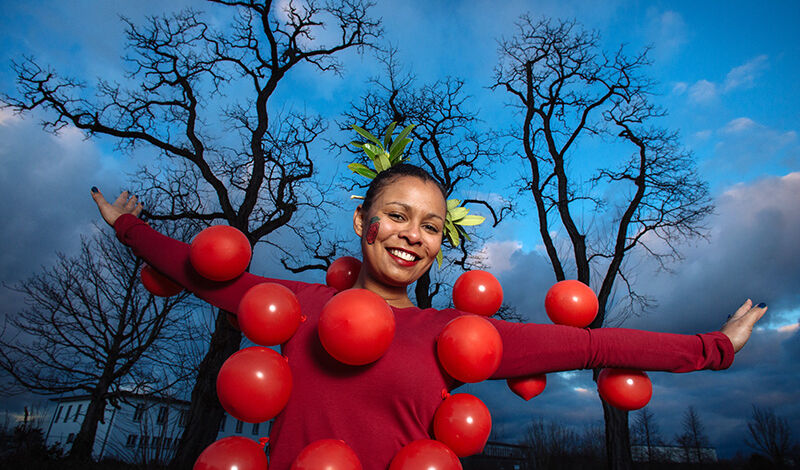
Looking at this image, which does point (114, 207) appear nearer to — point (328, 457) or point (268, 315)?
point (268, 315)

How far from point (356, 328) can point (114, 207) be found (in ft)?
5.28

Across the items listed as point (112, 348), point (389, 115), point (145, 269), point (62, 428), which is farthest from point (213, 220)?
point (62, 428)

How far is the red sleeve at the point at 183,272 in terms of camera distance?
1.82 m

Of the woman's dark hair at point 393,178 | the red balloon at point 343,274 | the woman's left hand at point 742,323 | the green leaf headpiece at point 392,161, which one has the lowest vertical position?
the woman's left hand at point 742,323

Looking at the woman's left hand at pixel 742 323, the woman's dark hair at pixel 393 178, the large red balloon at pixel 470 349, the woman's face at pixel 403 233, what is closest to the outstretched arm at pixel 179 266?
the woman's face at pixel 403 233

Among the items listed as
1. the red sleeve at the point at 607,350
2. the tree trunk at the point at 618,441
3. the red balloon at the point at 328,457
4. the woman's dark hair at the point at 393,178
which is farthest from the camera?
the tree trunk at the point at 618,441

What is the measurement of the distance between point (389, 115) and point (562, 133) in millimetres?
4758

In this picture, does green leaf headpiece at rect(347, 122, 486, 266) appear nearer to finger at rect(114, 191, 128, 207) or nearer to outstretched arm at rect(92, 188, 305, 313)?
outstretched arm at rect(92, 188, 305, 313)

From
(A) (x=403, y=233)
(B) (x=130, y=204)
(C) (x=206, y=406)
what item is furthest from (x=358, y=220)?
(C) (x=206, y=406)

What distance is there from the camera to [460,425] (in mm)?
1432

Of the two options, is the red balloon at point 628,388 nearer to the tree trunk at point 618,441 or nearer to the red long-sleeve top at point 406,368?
the red long-sleeve top at point 406,368

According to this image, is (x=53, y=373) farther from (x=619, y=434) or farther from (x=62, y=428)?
(x=62, y=428)

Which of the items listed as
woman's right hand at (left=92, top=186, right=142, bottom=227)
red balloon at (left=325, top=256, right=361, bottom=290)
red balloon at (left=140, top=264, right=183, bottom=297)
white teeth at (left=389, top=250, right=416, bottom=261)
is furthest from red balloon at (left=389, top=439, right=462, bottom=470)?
woman's right hand at (left=92, top=186, right=142, bottom=227)

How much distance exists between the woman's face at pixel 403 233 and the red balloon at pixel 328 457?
0.70m
